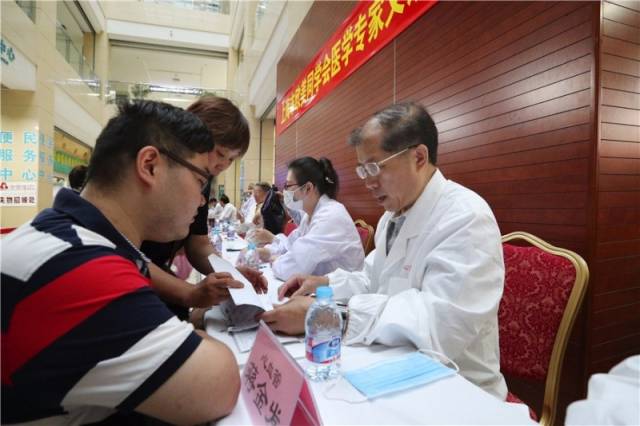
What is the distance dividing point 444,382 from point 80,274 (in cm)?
76

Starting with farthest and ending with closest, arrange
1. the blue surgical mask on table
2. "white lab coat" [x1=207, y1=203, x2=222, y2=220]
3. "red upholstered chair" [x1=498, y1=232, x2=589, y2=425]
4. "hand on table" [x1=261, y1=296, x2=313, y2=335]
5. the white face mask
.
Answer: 1. "white lab coat" [x1=207, y1=203, x2=222, y2=220]
2. the white face mask
3. "red upholstered chair" [x1=498, y1=232, x2=589, y2=425]
4. "hand on table" [x1=261, y1=296, x2=313, y2=335]
5. the blue surgical mask on table

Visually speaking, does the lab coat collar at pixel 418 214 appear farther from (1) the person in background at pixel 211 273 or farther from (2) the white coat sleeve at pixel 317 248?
(2) the white coat sleeve at pixel 317 248

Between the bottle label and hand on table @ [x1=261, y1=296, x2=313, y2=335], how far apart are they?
191 mm

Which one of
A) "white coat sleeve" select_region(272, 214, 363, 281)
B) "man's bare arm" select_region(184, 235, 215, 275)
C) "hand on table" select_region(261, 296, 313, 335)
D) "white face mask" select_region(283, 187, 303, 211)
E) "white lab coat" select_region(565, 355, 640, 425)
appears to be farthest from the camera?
"white face mask" select_region(283, 187, 303, 211)

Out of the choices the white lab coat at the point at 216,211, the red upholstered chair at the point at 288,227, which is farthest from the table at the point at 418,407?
the white lab coat at the point at 216,211

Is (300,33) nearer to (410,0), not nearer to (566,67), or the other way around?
(410,0)

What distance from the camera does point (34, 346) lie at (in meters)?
0.50

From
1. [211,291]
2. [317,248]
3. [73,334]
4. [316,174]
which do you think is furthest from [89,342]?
[316,174]

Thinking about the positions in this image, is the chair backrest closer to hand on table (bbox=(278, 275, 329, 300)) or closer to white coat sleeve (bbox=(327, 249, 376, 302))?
white coat sleeve (bbox=(327, 249, 376, 302))

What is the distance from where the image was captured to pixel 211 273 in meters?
1.33

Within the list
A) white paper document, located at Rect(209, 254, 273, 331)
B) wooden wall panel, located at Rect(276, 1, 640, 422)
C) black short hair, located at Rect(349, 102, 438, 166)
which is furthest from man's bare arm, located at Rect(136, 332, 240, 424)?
wooden wall panel, located at Rect(276, 1, 640, 422)

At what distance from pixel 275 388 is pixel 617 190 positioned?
151 cm

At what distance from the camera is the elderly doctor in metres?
0.92

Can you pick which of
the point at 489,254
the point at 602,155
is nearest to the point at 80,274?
the point at 489,254
